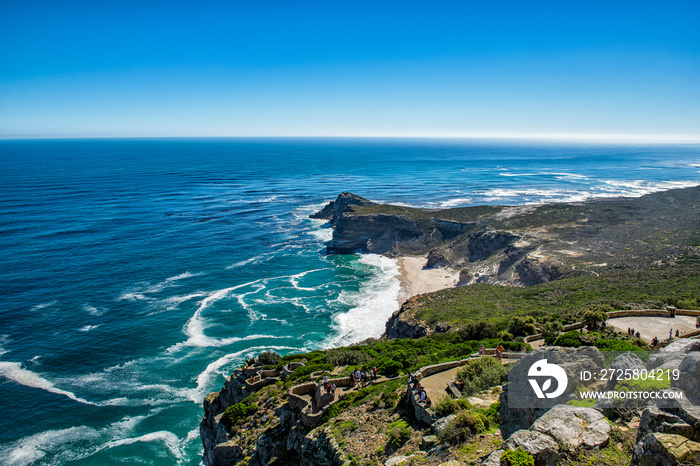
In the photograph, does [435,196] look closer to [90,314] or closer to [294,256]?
[294,256]

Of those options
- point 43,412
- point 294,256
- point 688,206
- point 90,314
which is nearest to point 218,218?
point 294,256

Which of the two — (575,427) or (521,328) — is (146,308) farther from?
(575,427)

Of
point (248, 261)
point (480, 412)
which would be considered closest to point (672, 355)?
point (480, 412)

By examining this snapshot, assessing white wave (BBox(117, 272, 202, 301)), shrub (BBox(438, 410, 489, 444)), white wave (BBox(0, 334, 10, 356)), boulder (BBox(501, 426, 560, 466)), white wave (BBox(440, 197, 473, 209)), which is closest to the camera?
boulder (BBox(501, 426, 560, 466))

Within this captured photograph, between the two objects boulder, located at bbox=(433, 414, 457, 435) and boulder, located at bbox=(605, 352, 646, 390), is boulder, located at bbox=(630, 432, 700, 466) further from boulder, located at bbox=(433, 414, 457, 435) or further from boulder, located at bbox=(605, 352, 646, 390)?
boulder, located at bbox=(433, 414, 457, 435)

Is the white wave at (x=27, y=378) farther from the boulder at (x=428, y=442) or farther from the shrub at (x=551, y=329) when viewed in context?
the shrub at (x=551, y=329)

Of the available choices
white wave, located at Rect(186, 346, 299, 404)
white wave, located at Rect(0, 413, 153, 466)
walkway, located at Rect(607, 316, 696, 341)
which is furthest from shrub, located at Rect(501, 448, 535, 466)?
white wave, located at Rect(0, 413, 153, 466)
